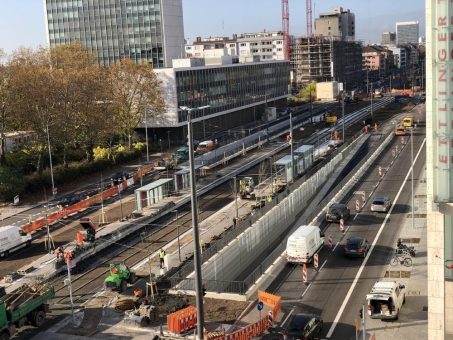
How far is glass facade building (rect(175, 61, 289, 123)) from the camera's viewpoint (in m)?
93.9

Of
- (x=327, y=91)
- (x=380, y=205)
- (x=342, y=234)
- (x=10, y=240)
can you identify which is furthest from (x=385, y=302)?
(x=327, y=91)

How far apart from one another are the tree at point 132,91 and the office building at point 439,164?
208ft

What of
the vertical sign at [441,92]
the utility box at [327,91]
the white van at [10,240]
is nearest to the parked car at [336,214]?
the white van at [10,240]

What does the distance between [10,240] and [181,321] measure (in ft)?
67.2

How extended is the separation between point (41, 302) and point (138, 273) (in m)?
7.93

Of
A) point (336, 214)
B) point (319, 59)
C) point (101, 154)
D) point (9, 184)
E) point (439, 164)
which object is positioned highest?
point (319, 59)

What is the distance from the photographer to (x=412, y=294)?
29.5 metres

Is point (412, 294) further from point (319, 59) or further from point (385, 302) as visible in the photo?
point (319, 59)

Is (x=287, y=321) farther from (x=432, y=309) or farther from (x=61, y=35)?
(x=61, y=35)

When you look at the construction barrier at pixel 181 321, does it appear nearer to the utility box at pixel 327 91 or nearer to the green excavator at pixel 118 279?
the green excavator at pixel 118 279

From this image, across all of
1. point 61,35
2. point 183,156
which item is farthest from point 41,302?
point 61,35

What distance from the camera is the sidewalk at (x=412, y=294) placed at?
25.2 meters

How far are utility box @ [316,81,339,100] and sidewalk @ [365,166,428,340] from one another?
405ft

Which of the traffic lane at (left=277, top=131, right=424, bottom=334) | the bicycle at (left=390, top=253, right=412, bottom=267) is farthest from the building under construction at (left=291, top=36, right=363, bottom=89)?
the bicycle at (left=390, top=253, right=412, bottom=267)
